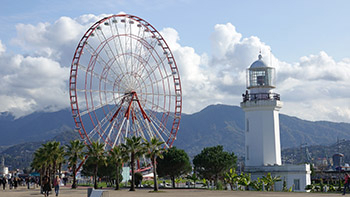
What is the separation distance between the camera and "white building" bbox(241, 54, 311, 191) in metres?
52.6

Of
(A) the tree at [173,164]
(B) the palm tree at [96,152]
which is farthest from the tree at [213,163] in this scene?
(B) the palm tree at [96,152]

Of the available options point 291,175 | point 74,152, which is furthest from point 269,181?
point 74,152

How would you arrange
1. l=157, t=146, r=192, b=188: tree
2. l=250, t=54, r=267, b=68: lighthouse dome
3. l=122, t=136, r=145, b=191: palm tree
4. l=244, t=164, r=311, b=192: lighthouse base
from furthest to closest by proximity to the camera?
l=157, t=146, r=192, b=188: tree
l=250, t=54, r=267, b=68: lighthouse dome
l=122, t=136, r=145, b=191: palm tree
l=244, t=164, r=311, b=192: lighthouse base

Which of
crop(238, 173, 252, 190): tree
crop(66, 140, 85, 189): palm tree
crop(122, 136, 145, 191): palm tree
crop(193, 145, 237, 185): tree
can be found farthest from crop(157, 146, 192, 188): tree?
crop(238, 173, 252, 190): tree

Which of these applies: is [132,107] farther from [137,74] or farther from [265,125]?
[265,125]

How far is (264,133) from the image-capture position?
2148 inches

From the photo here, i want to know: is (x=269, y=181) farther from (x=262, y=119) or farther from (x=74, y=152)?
(x=74, y=152)

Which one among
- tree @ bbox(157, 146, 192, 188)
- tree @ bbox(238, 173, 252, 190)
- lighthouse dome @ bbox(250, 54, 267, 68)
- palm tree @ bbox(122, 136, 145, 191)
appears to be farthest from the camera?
tree @ bbox(157, 146, 192, 188)

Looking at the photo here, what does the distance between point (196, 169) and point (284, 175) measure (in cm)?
1461

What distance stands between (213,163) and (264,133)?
9912 mm

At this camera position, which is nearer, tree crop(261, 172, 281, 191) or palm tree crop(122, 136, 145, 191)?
tree crop(261, 172, 281, 191)

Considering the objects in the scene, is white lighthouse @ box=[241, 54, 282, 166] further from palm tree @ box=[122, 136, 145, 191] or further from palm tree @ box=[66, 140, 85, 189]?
palm tree @ box=[66, 140, 85, 189]

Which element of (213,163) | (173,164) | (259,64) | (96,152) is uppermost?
(259,64)

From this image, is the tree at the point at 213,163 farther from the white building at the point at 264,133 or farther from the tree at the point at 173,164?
the white building at the point at 264,133
